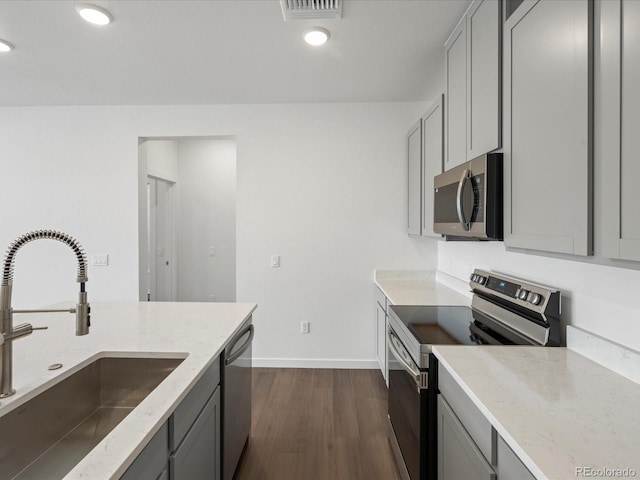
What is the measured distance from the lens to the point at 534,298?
1.56m

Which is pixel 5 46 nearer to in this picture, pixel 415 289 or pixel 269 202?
pixel 269 202

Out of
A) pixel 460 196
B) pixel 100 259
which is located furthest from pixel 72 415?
pixel 100 259

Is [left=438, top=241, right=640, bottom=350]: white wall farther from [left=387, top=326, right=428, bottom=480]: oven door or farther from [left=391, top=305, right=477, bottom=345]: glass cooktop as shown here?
[left=387, top=326, right=428, bottom=480]: oven door

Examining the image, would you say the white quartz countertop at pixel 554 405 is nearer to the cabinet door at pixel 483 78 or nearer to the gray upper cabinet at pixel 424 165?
the cabinet door at pixel 483 78

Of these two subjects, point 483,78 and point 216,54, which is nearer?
point 483,78

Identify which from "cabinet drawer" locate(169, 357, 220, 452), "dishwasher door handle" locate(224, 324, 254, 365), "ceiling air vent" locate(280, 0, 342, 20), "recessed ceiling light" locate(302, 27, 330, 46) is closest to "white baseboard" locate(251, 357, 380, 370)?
"dishwasher door handle" locate(224, 324, 254, 365)

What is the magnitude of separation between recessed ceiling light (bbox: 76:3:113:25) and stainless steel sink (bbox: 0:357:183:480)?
6.31 feet

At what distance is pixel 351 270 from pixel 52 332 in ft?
8.08

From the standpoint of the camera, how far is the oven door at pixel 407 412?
1.47 metres

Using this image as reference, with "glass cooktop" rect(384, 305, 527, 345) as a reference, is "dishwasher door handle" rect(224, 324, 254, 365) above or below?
below

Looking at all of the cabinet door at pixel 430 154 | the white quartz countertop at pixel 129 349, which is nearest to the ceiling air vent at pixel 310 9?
the cabinet door at pixel 430 154

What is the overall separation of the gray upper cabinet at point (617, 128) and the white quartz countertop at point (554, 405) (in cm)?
43

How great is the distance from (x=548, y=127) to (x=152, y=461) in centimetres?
158

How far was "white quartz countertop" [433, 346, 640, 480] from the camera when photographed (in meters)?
0.75
